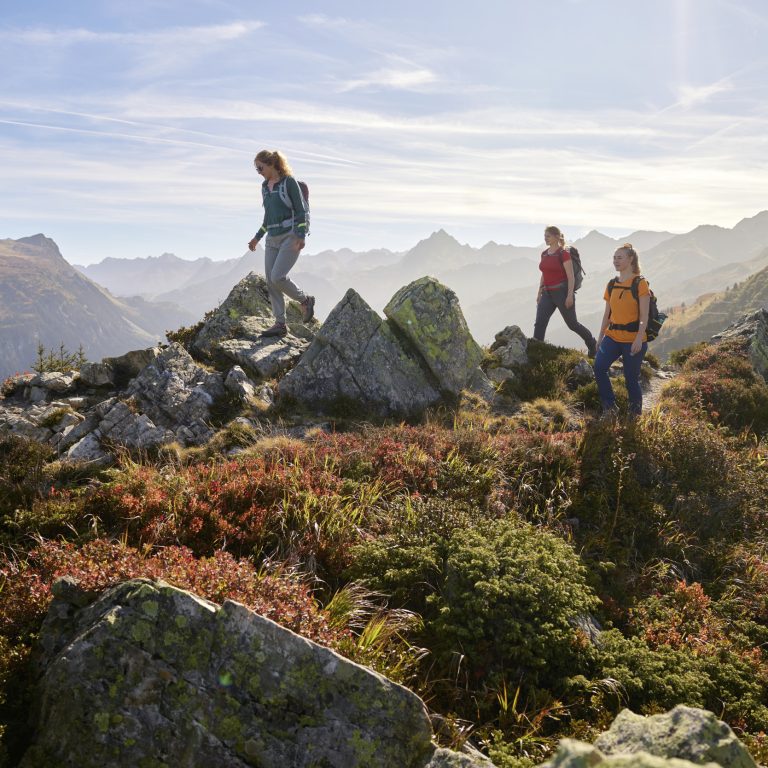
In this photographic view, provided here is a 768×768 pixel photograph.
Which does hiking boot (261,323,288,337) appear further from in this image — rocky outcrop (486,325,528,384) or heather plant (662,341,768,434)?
heather plant (662,341,768,434)

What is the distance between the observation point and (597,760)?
2.43m

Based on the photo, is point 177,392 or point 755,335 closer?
point 177,392

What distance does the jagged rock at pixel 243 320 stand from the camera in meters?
15.1

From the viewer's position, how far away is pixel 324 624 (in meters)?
4.57

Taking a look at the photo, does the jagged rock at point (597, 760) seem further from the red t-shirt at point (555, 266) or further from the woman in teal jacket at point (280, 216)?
the red t-shirt at point (555, 266)

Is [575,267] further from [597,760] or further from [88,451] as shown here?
Result: [597,760]

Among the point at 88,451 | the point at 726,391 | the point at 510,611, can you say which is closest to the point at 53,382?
the point at 88,451

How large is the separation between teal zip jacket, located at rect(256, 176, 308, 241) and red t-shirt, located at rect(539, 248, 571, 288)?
6909mm

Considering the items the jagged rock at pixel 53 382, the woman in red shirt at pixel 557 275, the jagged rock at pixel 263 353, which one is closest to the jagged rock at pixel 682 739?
the jagged rock at pixel 263 353

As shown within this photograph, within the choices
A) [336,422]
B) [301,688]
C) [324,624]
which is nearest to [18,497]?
[324,624]

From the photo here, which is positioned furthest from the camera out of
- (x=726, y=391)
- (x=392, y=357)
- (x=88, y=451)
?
(x=726, y=391)

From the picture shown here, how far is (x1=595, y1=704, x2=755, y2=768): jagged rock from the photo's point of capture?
2.77 meters

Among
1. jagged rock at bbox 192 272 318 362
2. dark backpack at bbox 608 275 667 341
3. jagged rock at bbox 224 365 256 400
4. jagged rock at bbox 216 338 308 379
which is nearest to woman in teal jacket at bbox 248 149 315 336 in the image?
jagged rock at bbox 216 338 308 379

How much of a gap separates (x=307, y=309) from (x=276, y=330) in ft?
4.19
